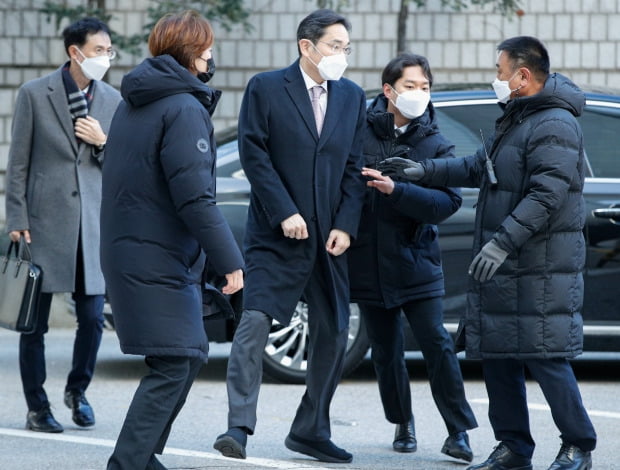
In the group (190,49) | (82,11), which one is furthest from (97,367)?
(82,11)

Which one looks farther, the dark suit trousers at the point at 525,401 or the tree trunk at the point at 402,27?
the tree trunk at the point at 402,27

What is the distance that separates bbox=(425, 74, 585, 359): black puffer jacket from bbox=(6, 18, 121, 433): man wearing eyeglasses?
81.1 inches

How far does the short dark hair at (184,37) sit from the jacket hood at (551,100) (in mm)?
1195

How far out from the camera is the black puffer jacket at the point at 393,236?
19.2ft

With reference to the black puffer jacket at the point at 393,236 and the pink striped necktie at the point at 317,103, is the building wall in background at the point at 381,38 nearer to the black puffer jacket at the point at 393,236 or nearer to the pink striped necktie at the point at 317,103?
the black puffer jacket at the point at 393,236

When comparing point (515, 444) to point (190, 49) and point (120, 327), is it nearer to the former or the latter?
point (120, 327)

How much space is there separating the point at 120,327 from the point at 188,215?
492 millimetres

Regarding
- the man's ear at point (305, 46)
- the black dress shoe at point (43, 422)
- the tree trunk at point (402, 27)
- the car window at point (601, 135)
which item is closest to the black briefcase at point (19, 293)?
the black dress shoe at point (43, 422)

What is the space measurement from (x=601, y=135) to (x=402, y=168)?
2.39 m

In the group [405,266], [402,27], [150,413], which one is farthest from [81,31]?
[402,27]

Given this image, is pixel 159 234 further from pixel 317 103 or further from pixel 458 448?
pixel 458 448

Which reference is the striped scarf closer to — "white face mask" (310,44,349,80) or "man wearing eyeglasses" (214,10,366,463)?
"man wearing eyeglasses" (214,10,366,463)

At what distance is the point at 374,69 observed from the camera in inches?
565

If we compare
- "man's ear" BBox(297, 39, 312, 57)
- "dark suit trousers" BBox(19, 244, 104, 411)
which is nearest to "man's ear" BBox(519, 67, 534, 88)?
"man's ear" BBox(297, 39, 312, 57)
